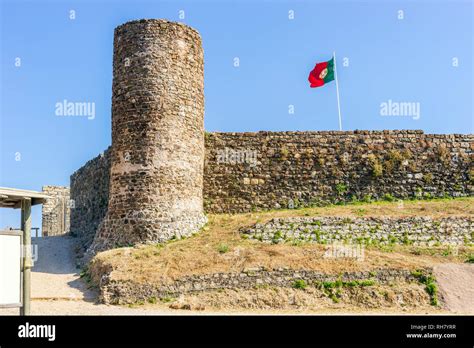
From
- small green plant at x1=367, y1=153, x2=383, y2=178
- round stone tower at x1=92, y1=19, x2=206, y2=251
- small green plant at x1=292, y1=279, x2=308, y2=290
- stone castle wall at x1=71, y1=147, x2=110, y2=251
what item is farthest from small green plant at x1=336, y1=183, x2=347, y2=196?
stone castle wall at x1=71, y1=147, x2=110, y2=251

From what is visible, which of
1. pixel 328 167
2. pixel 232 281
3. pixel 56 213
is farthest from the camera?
pixel 56 213

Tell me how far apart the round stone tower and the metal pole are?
392 inches

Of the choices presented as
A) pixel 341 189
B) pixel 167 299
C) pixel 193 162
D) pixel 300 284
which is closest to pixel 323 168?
pixel 341 189

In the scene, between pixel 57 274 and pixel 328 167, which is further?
pixel 328 167

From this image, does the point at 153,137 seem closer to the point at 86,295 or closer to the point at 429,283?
the point at 86,295

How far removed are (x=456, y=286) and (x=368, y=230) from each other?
456 centimetres

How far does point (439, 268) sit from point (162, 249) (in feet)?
26.7

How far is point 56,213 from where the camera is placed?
37.4 metres

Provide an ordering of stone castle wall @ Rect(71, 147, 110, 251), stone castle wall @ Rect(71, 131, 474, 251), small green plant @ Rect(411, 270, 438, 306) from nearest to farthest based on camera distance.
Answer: small green plant @ Rect(411, 270, 438, 306), stone castle wall @ Rect(71, 131, 474, 251), stone castle wall @ Rect(71, 147, 110, 251)

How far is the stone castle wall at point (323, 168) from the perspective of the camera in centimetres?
2641

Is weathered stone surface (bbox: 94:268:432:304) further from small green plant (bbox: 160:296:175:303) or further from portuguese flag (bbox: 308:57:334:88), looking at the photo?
portuguese flag (bbox: 308:57:334:88)

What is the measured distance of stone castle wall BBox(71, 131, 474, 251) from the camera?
2641 cm
